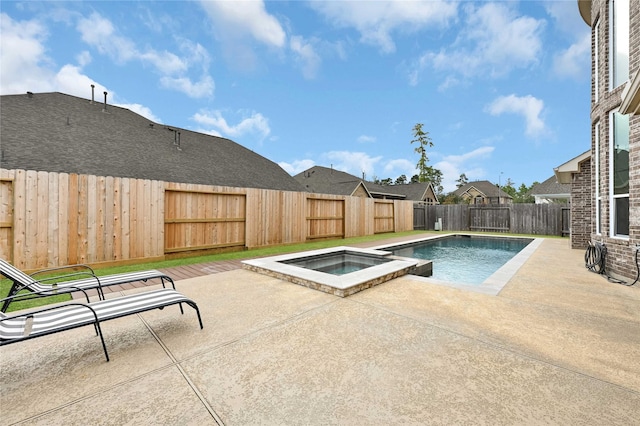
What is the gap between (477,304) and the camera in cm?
366

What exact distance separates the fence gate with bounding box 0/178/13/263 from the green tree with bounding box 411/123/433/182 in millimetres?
37256

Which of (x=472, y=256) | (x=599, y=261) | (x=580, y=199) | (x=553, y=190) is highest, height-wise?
(x=553, y=190)

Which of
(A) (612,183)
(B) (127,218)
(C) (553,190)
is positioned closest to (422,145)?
(C) (553,190)

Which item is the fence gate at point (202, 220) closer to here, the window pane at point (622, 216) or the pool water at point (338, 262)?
the pool water at point (338, 262)

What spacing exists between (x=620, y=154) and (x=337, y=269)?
650 cm

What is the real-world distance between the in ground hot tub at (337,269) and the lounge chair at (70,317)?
1969 millimetres

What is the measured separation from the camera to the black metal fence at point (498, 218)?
46.3 feet

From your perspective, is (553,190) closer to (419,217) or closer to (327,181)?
(419,217)

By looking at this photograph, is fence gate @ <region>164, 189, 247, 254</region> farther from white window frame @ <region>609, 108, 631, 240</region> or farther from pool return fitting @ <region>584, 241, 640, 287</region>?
white window frame @ <region>609, 108, 631, 240</region>

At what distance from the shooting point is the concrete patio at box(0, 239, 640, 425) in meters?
1.72

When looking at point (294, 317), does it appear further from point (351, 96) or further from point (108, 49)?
point (351, 96)

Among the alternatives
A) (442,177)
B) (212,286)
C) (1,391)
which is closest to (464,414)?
(1,391)

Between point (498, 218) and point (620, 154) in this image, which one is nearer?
point (620, 154)

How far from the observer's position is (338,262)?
25.1 ft
